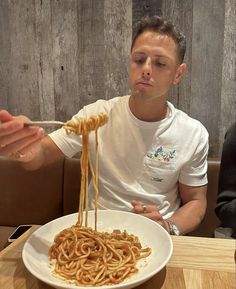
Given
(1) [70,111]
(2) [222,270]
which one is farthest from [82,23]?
(2) [222,270]

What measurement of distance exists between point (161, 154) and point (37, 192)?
0.92 meters

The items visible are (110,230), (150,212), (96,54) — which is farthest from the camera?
(96,54)

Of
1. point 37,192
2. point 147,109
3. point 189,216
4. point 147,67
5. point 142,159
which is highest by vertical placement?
point 147,67

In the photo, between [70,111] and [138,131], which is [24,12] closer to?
[70,111]

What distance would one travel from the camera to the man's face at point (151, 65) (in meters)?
1.79

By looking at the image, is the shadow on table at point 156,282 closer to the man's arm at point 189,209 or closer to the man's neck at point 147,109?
the man's arm at point 189,209

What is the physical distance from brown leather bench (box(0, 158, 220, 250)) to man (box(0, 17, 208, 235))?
0.43 m

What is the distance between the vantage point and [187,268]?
3.76 ft

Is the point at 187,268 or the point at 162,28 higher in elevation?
the point at 162,28

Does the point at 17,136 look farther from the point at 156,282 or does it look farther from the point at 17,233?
the point at 17,233

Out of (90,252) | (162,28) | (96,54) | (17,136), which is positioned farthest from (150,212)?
(96,54)

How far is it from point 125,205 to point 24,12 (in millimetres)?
1497

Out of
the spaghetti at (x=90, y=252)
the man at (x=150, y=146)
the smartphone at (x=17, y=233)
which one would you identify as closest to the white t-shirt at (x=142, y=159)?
the man at (x=150, y=146)

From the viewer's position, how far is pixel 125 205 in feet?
5.93
